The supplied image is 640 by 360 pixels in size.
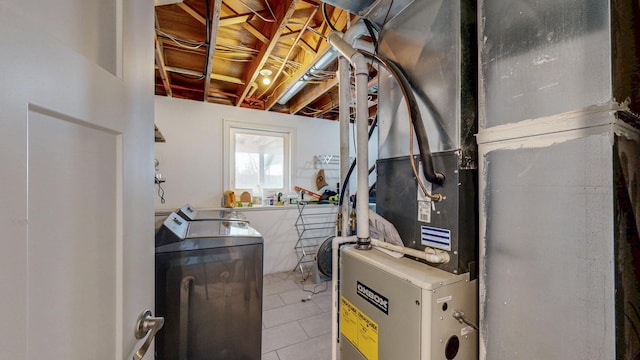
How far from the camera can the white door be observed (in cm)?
34

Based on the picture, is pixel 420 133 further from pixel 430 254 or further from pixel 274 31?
pixel 274 31

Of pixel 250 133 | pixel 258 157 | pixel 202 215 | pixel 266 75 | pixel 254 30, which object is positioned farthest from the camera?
pixel 258 157

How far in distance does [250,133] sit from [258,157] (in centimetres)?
38

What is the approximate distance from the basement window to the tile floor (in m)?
1.37

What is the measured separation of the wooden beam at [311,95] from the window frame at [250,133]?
1.15 feet

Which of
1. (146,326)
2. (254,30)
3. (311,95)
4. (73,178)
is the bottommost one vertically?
(146,326)

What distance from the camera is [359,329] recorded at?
109cm

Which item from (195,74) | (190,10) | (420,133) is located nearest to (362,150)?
(420,133)

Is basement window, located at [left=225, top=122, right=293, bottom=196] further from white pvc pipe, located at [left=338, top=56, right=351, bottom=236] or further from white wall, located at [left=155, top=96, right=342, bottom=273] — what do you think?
white pvc pipe, located at [left=338, top=56, right=351, bottom=236]

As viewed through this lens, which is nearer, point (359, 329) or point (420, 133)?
point (420, 133)

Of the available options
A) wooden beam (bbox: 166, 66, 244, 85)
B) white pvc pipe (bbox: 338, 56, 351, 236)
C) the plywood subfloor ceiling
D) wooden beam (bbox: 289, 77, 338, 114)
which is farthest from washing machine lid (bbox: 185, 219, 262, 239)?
wooden beam (bbox: 289, 77, 338, 114)

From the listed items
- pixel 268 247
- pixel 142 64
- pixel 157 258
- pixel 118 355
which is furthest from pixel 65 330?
pixel 268 247

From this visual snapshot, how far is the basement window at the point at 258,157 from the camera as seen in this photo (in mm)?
3494

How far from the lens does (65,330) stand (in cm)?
46
